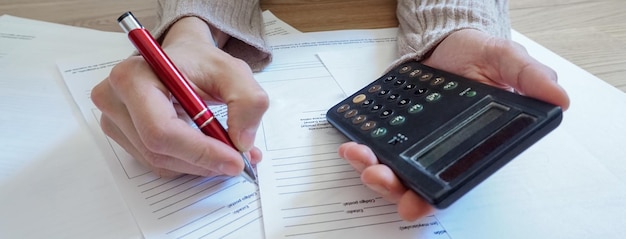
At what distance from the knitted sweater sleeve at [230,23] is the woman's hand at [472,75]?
183mm

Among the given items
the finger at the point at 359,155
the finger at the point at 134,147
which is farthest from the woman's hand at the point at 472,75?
the finger at the point at 134,147

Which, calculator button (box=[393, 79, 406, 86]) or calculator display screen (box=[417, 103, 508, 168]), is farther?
calculator button (box=[393, 79, 406, 86])

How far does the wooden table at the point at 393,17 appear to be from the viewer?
54 cm

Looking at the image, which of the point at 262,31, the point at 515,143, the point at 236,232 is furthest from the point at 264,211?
the point at 262,31

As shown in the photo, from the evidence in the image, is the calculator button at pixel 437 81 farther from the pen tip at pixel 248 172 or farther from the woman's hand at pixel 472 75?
the pen tip at pixel 248 172

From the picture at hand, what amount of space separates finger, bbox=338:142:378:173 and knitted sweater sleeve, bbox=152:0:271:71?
0.21 metres

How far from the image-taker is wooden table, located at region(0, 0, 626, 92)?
0.54 m

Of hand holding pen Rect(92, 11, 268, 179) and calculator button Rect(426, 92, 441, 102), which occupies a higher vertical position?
hand holding pen Rect(92, 11, 268, 179)

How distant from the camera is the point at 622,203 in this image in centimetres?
34

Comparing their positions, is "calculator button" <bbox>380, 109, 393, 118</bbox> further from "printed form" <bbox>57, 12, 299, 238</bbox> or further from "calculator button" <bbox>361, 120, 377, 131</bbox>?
"printed form" <bbox>57, 12, 299, 238</bbox>

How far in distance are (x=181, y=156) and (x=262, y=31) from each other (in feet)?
0.93

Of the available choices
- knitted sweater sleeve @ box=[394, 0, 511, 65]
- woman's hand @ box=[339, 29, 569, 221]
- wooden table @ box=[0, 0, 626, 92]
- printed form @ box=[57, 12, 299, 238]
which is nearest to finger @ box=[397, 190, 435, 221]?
woman's hand @ box=[339, 29, 569, 221]

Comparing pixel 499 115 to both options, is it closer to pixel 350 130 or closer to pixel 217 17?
pixel 350 130

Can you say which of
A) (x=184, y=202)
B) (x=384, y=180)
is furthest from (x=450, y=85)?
(x=184, y=202)
